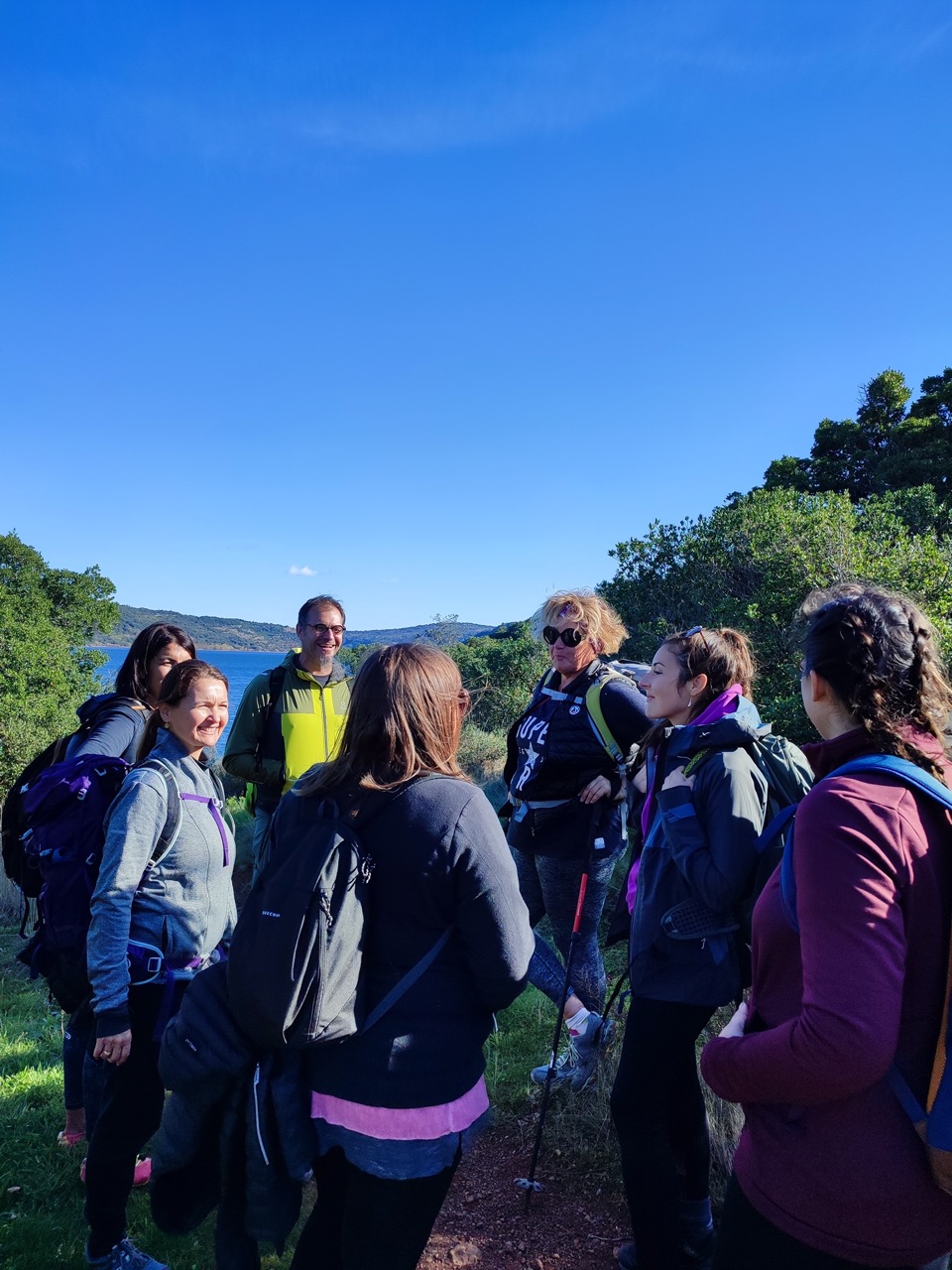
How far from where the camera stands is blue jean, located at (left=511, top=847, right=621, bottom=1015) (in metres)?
3.52

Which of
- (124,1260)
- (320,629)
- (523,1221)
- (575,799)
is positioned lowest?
(523,1221)

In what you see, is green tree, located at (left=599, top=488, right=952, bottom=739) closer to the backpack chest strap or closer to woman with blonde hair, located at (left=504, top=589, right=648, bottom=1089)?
woman with blonde hair, located at (left=504, top=589, right=648, bottom=1089)

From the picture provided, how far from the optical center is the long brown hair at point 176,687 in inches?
103

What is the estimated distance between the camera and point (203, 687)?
2619 mm

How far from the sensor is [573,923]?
11.7 feet

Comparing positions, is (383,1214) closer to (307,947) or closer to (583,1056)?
(307,947)

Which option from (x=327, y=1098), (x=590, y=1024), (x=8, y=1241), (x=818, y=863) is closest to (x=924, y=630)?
(x=818, y=863)

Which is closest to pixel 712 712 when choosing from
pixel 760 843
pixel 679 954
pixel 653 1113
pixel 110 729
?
pixel 760 843

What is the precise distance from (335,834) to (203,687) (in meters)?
1.24

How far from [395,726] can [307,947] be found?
47 centimetres

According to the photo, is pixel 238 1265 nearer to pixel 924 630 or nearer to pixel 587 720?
pixel 924 630

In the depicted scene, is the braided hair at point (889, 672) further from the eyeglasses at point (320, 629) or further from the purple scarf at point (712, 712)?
the eyeglasses at point (320, 629)

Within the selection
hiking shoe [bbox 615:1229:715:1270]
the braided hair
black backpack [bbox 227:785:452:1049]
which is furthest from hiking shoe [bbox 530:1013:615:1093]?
the braided hair

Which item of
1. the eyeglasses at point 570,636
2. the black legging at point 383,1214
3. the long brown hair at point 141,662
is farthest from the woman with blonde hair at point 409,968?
the eyeglasses at point 570,636
